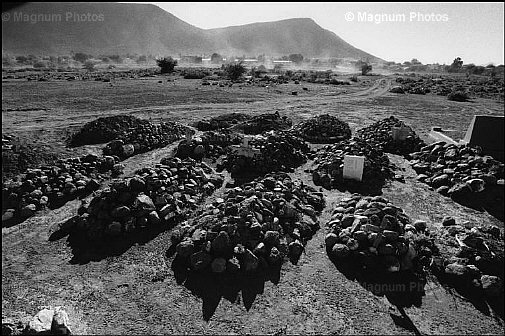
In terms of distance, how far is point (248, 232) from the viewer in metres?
7.31

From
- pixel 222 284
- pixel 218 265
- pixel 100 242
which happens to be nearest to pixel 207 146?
pixel 100 242

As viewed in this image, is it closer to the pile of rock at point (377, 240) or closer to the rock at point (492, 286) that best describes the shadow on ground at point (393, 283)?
the pile of rock at point (377, 240)

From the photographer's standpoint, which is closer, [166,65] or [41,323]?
[41,323]

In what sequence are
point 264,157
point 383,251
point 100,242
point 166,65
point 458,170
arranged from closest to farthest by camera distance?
point 383,251, point 100,242, point 458,170, point 264,157, point 166,65

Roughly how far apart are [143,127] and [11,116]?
9517 millimetres

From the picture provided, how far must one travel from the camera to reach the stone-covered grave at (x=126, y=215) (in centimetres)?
776

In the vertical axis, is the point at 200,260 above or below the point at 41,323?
above

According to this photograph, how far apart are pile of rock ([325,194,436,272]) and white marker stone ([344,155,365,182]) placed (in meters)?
3.06

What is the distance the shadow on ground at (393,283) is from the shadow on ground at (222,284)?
58.8 inches

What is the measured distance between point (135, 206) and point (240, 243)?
119 inches

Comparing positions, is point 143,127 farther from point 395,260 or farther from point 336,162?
point 395,260

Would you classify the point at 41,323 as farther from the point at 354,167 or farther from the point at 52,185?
the point at 354,167

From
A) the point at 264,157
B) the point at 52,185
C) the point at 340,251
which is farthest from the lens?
the point at 264,157

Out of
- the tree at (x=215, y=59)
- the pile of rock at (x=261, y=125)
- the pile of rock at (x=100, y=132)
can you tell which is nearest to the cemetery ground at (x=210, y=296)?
the pile of rock at (x=100, y=132)
